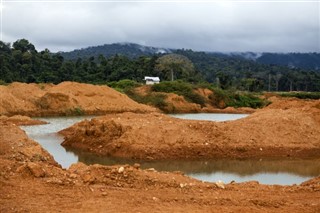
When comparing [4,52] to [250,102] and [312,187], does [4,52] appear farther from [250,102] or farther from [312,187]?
[312,187]

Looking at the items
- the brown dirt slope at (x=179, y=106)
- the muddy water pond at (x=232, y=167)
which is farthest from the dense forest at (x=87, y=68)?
the muddy water pond at (x=232, y=167)

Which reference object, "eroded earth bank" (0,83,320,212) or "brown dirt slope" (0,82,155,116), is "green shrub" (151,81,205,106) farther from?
"eroded earth bank" (0,83,320,212)

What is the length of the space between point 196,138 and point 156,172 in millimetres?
8804

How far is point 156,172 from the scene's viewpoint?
12430mm

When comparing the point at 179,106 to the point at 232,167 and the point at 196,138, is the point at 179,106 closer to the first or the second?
the point at 196,138

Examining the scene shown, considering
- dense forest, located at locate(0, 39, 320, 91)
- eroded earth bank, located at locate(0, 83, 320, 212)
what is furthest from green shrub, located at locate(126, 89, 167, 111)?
eroded earth bank, located at locate(0, 83, 320, 212)

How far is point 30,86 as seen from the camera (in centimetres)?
4831

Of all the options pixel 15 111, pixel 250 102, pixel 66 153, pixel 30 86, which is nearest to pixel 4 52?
pixel 30 86

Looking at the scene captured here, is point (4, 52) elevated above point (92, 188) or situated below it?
above

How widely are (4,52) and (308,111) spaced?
53.1 m

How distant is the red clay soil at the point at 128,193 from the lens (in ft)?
30.7

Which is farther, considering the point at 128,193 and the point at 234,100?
the point at 234,100

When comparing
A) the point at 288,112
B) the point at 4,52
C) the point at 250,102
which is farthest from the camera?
the point at 4,52

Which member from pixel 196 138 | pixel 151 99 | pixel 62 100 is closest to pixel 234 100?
pixel 151 99
